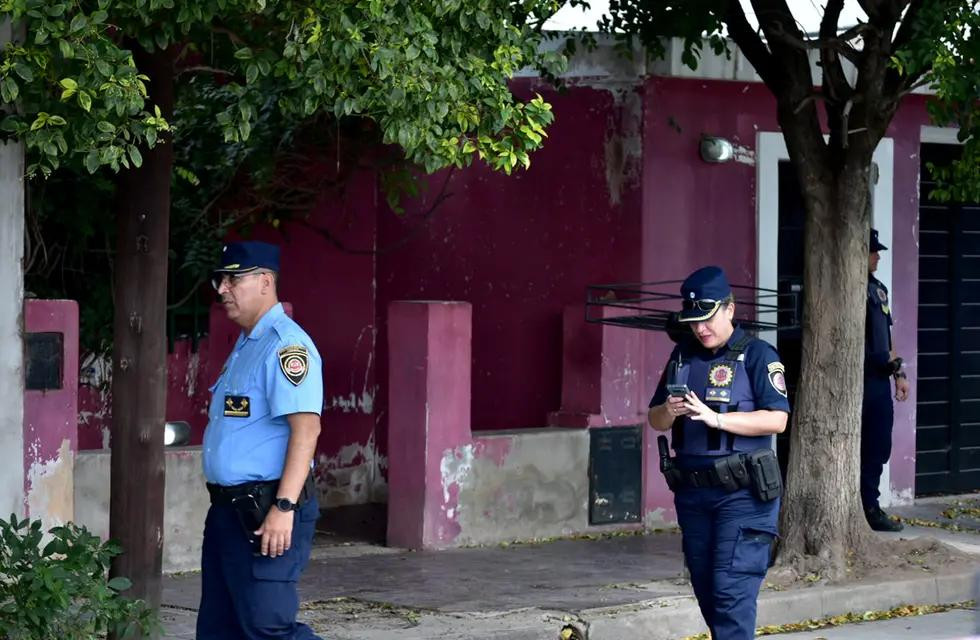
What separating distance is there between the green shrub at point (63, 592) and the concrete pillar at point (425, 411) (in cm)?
388

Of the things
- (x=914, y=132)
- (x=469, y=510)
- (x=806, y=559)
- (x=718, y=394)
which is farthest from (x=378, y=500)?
(x=718, y=394)

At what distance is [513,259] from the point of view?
12.8 meters

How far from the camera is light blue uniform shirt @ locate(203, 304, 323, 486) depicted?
6.26m

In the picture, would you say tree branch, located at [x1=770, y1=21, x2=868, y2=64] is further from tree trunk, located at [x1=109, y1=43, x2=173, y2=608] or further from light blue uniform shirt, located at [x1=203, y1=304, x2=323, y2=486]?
Result: light blue uniform shirt, located at [x1=203, y1=304, x2=323, y2=486]

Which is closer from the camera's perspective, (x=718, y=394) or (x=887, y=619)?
(x=718, y=394)

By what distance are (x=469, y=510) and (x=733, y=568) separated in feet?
13.7

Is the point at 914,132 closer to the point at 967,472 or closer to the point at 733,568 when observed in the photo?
the point at 967,472

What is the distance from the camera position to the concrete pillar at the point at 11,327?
801cm

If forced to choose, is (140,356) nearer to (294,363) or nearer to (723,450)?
(294,363)

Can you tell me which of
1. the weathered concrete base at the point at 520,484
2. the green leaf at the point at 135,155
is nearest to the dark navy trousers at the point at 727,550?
the green leaf at the point at 135,155

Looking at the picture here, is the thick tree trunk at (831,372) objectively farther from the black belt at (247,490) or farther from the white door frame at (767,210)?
the black belt at (247,490)

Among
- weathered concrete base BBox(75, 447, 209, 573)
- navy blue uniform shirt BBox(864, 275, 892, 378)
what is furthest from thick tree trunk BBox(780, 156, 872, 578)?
weathered concrete base BBox(75, 447, 209, 573)

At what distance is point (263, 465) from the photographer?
6.28m

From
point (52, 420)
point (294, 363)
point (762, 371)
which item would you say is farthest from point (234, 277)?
point (52, 420)
